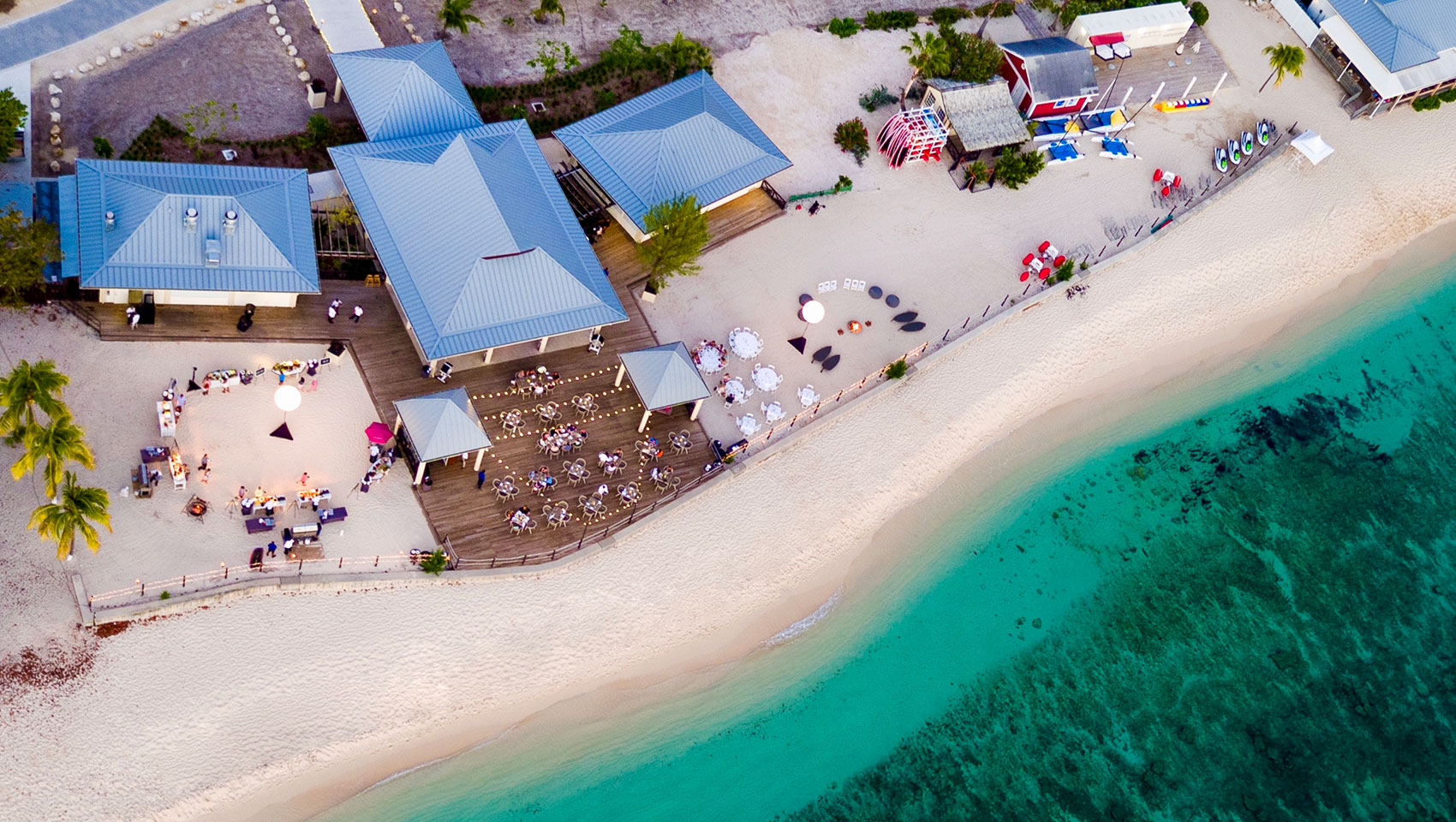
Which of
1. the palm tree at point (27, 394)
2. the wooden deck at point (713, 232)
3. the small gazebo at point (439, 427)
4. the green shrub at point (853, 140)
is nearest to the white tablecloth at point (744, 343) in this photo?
the wooden deck at point (713, 232)

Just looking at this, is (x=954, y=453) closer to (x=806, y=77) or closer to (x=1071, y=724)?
(x=1071, y=724)

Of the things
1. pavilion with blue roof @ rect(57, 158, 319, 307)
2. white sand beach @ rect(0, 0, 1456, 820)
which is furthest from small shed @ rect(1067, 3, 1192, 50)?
pavilion with blue roof @ rect(57, 158, 319, 307)

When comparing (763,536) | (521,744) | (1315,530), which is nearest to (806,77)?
(763,536)

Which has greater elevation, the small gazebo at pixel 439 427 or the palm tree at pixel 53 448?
the palm tree at pixel 53 448

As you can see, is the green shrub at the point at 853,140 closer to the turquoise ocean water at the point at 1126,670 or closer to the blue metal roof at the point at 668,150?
the blue metal roof at the point at 668,150

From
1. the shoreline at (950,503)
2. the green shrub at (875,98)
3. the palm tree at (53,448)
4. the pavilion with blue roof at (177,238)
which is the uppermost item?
the pavilion with blue roof at (177,238)

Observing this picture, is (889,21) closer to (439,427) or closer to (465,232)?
(465,232)

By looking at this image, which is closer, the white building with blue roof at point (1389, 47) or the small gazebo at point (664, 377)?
the small gazebo at point (664, 377)
